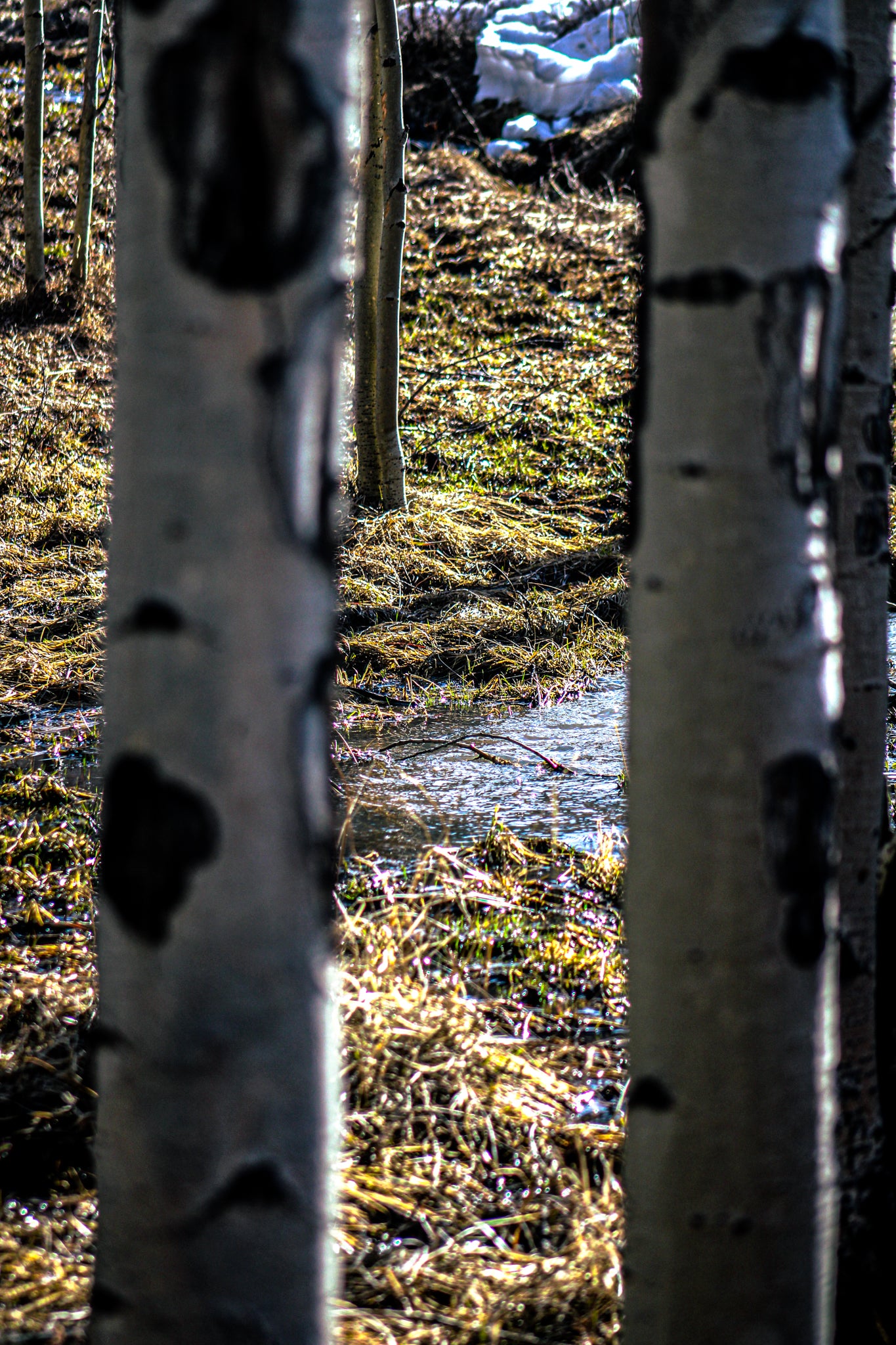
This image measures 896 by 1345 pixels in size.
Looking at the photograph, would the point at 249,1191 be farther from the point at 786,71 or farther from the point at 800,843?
the point at 786,71

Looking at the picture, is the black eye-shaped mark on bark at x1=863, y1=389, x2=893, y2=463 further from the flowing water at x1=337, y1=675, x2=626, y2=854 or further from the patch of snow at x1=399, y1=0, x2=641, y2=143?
the patch of snow at x1=399, y1=0, x2=641, y2=143

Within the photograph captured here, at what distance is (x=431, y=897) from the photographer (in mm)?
2859

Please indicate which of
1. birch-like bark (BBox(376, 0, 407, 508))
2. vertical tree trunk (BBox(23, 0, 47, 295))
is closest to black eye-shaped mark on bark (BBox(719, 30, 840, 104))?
birch-like bark (BBox(376, 0, 407, 508))

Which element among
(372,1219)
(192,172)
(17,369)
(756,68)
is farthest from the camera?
(17,369)

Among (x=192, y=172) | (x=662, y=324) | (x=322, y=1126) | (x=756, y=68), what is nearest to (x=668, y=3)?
(x=756, y=68)

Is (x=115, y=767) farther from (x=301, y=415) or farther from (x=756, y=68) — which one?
(x=756, y=68)

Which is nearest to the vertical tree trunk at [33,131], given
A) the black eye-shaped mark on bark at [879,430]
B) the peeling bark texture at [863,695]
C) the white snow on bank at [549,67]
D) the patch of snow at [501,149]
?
the patch of snow at [501,149]

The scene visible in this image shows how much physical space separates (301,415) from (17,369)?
11914 millimetres

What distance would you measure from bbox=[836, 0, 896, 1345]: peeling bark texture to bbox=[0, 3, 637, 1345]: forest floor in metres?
0.39

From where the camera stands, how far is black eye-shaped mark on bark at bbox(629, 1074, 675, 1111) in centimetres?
107

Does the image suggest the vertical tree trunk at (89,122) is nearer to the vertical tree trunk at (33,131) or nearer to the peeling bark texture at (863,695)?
the vertical tree trunk at (33,131)

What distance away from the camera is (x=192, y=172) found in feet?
2.80

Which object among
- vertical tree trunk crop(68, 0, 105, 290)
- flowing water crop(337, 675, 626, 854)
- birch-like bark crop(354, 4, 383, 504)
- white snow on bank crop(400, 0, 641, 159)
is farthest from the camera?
white snow on bank crop(400, 0, 641, 159)

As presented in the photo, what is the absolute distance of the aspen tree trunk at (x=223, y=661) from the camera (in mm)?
855
